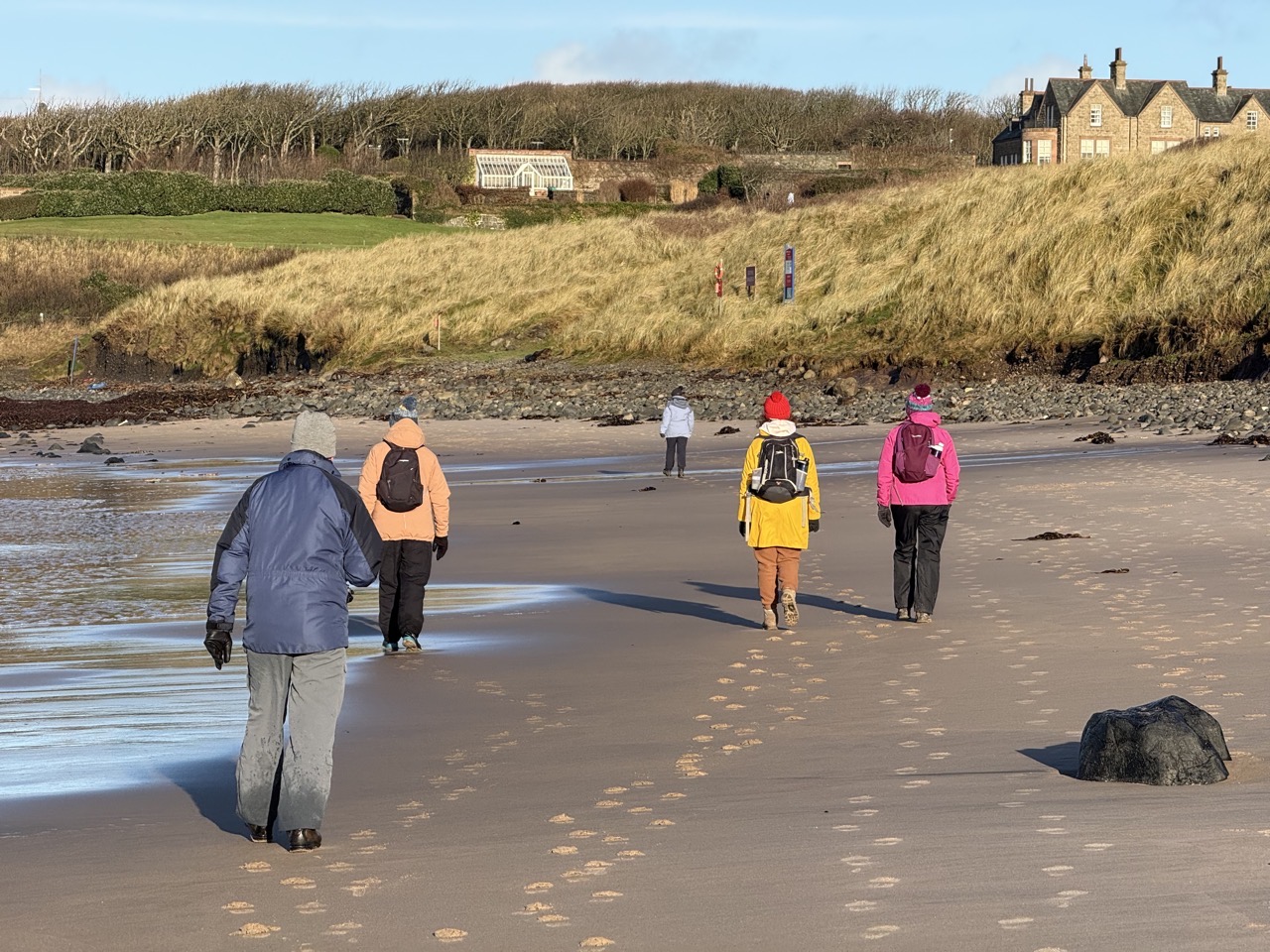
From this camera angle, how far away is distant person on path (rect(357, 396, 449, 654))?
1088cm

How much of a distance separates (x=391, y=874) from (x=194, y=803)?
1555mm

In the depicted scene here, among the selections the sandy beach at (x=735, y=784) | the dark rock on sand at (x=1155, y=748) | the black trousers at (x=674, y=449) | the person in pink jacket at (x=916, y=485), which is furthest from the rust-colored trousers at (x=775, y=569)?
the black trousers at (x=674, y=449)

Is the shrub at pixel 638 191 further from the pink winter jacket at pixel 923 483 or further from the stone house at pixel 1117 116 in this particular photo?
the pink winter jacket at pixel 923 483

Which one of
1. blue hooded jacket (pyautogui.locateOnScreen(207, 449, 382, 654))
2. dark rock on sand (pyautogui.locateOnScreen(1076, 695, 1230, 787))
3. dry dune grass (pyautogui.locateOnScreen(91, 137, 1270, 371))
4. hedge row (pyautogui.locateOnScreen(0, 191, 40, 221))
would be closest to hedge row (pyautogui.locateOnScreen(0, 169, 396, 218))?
hedge row (pyautogui.locateOnScreen(0, 191, 40, 221))

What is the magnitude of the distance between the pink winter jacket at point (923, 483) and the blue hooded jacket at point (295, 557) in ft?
19.5

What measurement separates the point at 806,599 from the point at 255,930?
7988 millimetres

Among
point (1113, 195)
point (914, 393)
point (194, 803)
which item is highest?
point (1113, 195)

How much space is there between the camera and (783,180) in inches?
3497

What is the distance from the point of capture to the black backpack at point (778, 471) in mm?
11406

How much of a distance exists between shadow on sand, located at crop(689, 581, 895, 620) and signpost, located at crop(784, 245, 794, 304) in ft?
107

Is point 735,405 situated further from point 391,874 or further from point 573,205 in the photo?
point 573,205

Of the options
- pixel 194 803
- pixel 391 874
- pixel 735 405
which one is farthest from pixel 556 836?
pixel 735 405

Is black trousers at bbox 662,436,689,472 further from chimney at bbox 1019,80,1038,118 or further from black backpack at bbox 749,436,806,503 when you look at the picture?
chimney at bbox 1019,80,1038,118

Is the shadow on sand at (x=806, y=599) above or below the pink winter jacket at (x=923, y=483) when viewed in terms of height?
below
